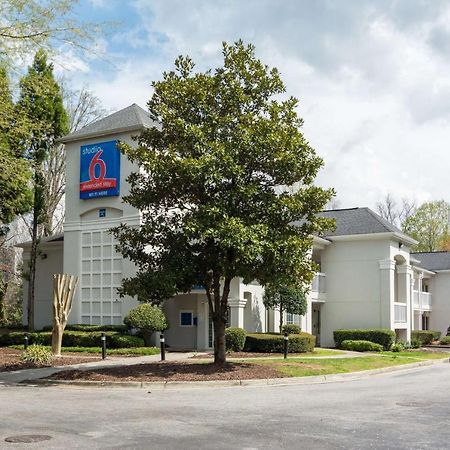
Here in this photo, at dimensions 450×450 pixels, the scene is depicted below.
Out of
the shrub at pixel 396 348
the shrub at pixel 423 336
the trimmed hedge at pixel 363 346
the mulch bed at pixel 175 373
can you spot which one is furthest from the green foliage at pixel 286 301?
the shrub at pixel 423 336

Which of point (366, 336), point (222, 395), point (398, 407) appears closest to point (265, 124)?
point (222, 395)

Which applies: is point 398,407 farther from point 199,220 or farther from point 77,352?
point 77,352

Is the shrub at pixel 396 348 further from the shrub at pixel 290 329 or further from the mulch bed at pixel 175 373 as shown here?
the mulch bed at pixel 175 373

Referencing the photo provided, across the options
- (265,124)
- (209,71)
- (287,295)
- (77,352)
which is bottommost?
(77,352)

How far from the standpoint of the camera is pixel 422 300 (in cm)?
4659

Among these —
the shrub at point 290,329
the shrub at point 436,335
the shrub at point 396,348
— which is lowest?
the shrub at point 436,335

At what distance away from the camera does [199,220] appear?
17891mm

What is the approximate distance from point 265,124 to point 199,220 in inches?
128

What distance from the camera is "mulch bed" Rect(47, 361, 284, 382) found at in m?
17.6

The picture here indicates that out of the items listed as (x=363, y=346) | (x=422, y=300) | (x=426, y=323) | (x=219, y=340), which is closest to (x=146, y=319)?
(x=219, y=340)

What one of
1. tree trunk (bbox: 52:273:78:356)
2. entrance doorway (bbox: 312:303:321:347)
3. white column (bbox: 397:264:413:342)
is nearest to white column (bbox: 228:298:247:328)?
tree trunk (bbox: 52:273:78:356)

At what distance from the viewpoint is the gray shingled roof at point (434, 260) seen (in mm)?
50884

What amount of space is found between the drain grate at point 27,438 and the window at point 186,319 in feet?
71.9

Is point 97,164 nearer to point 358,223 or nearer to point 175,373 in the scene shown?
point 358,223
